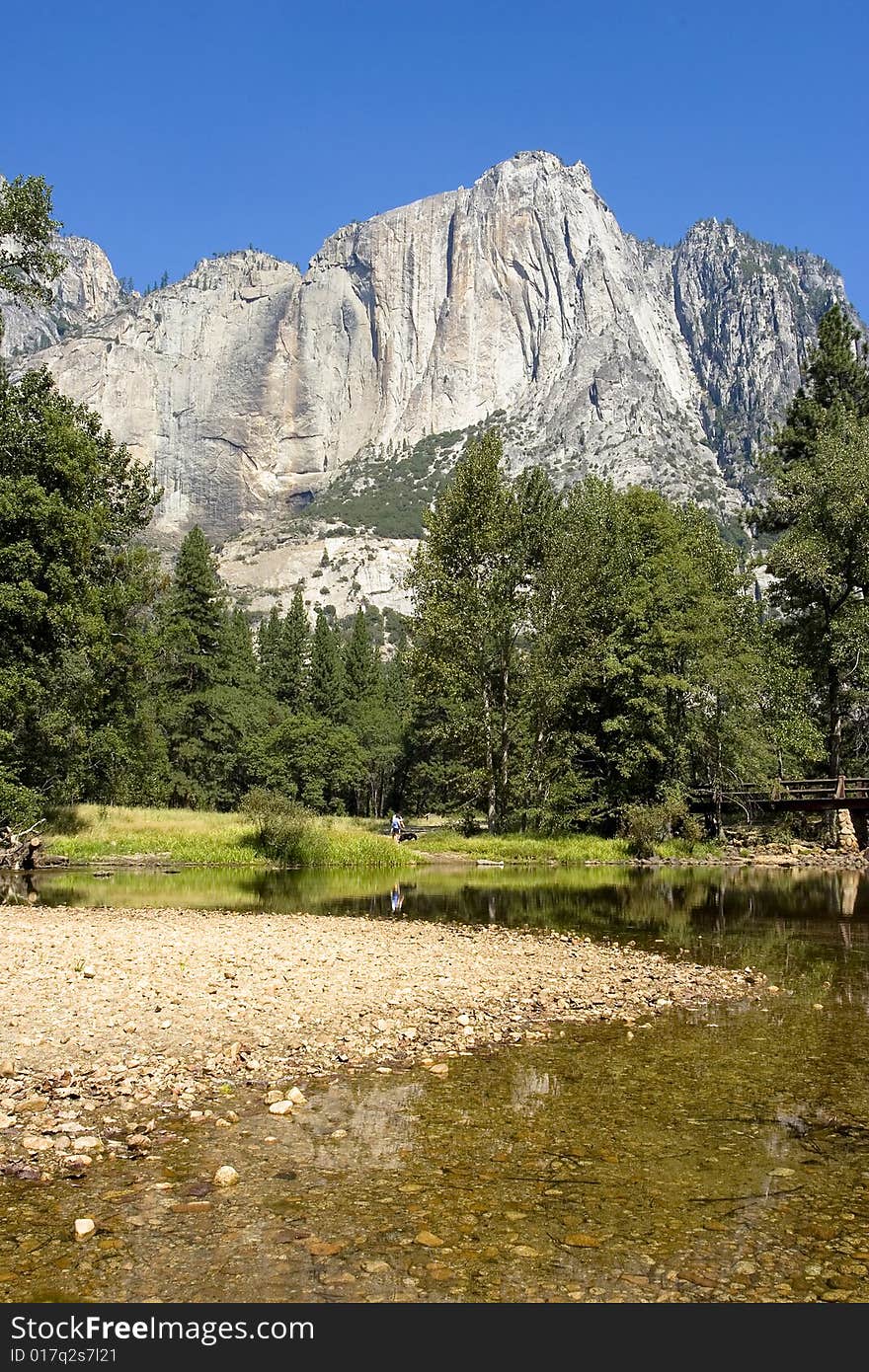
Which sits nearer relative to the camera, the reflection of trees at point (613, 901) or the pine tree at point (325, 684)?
the reflection of trees at point (613, 901)

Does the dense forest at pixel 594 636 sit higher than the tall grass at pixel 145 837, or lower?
higher

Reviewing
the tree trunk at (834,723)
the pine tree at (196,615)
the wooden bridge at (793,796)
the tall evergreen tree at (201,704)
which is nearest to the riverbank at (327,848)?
the wooden bridge at (793,796)

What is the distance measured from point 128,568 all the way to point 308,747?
20566 mm

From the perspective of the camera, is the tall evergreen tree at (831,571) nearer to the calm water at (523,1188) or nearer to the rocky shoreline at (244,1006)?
the rocky shoreline at (244,1006)

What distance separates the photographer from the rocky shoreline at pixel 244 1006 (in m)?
8.02

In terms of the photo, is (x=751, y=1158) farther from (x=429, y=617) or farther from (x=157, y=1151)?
(x=429, y=617)

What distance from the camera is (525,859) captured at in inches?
1574

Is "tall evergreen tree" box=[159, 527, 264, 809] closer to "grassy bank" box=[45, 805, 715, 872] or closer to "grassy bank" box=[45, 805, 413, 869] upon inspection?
"grassy bank" box=[45, 805, 715, 872]

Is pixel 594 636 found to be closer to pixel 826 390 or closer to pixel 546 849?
pixel 546 849

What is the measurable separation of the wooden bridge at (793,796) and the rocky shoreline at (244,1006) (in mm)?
27569

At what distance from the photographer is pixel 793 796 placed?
43.5m

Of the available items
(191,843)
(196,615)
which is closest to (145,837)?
(191,843)

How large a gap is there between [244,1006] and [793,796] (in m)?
37.5
